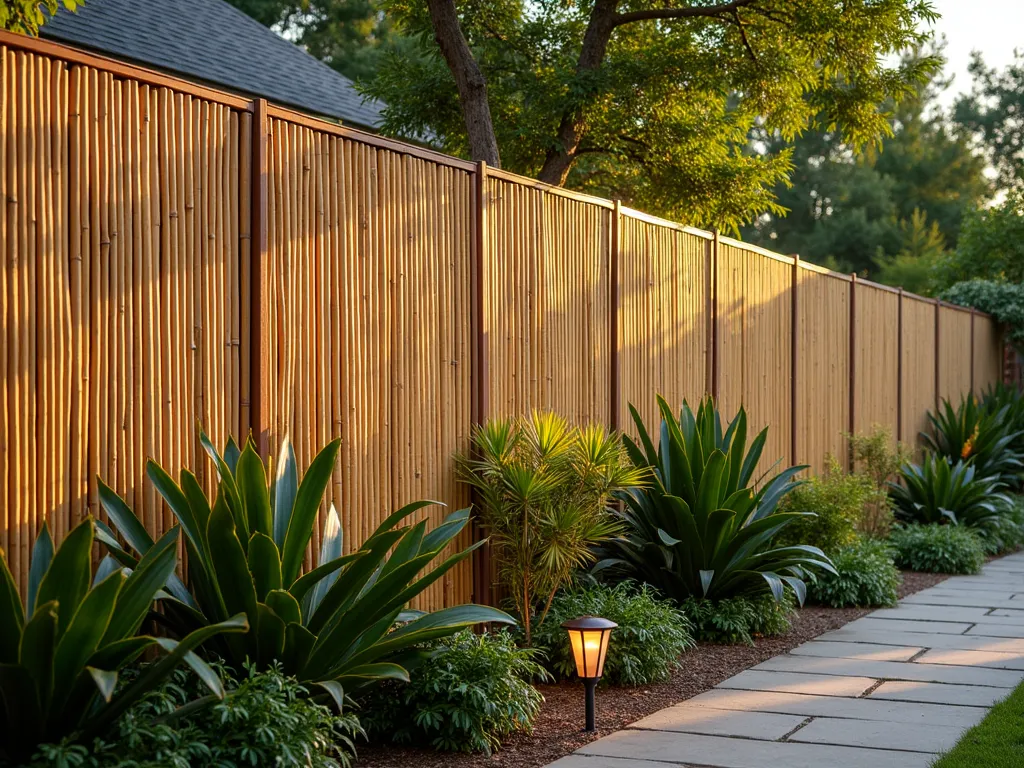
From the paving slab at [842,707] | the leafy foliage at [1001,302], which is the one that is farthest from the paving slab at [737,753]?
the leafy foliage at [1001,302]

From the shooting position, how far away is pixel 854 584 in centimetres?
793

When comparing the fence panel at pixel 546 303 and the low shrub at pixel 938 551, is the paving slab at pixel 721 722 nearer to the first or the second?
the fence panel at pixel 546 303

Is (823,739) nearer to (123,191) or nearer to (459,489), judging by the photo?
(459,489)

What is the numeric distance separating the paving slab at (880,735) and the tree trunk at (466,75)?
5874 mm

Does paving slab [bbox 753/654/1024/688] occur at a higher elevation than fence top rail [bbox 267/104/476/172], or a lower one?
lower

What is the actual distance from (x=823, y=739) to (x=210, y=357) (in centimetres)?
Result: 275

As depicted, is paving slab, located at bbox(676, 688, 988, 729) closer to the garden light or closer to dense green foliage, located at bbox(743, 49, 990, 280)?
the garden light

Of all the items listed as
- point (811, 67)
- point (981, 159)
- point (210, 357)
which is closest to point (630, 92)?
Result: point (811, 67)

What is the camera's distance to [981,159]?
3800cm

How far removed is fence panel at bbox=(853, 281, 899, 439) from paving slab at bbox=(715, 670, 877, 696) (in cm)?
598

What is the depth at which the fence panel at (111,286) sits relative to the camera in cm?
358

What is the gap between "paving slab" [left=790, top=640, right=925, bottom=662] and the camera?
20.6 feet

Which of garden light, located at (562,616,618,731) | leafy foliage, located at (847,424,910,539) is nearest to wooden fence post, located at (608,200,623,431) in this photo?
garden light, located at (562,616,618,731)

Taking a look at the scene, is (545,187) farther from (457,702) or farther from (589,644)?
(457,702)
